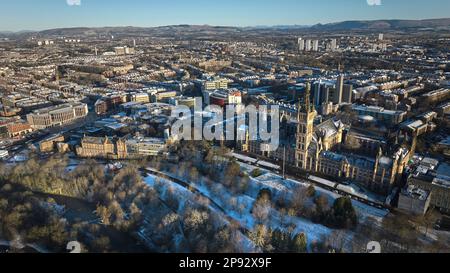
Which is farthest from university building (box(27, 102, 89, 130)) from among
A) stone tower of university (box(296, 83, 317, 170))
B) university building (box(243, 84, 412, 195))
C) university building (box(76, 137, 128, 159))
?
stone tower of university (box(296, 83, 317, 170))

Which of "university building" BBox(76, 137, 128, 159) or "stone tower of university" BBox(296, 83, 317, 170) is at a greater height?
"stone tower of university" BBox(296, 83, 317, 170)

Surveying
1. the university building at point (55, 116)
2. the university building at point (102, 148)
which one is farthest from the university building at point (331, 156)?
the university building at point (55, 116)

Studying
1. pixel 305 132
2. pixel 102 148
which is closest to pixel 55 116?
pixel 102 148

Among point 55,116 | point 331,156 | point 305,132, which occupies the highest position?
point 305,132

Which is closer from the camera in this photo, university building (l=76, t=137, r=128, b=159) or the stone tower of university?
the stone tower of university

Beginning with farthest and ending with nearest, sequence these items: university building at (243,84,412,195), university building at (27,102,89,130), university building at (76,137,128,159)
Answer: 1. university building at (27,102,89,130)
2. university building at (76,137,128,159)
3. university building at (243,84,412,195)

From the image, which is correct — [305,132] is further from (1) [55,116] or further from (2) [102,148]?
(1) [55,116]

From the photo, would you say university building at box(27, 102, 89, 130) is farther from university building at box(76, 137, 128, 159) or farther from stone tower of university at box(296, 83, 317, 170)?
stone tower of university at box(296, 83, 317, 170)
